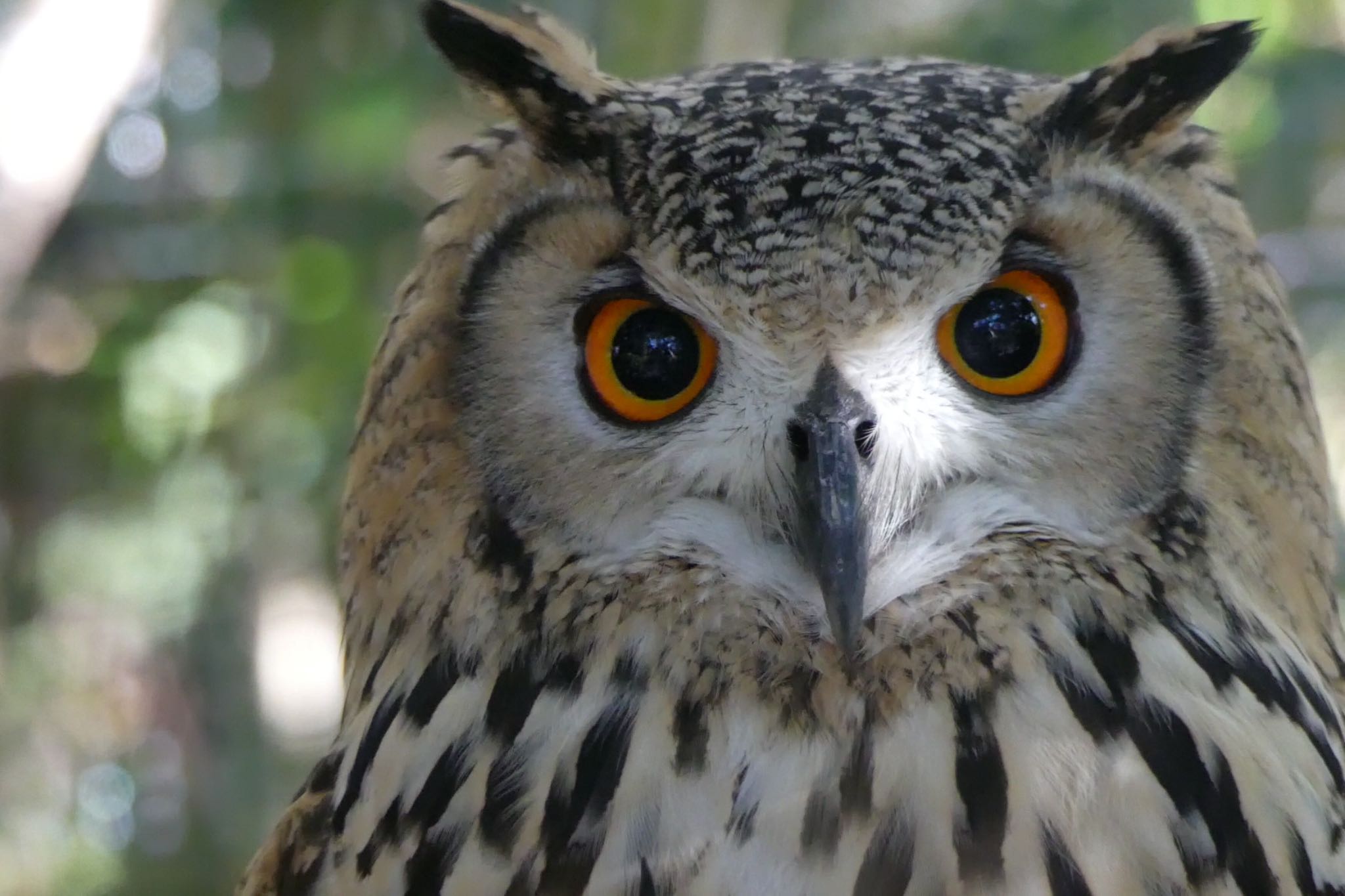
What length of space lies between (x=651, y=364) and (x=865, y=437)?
18 cm

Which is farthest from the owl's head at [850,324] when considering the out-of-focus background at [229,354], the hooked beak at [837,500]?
the out-of-focus background at [229,354]

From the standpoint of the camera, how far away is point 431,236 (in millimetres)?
1350

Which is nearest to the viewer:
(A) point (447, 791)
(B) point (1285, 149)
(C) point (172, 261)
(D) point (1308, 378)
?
(A) point (447, 791)

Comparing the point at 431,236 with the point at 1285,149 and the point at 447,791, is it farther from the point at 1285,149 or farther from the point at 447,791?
the point at 1285,149

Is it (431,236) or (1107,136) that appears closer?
(1107,136)

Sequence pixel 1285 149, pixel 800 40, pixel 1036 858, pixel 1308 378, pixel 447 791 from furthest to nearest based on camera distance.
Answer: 1. pixel 800 40
2. pixel 1285 149
3. pixel 1308 378
4. pixel 447 791
5. pixel 1036 858

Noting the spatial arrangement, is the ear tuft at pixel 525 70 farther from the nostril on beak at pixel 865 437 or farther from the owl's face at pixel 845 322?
the nostril on beak at pixel 865 437

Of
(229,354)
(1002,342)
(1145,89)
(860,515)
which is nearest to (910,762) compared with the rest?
(860,515)

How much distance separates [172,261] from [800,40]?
1.89 m

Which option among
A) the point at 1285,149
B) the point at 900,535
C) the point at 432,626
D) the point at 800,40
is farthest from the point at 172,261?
the point at 900,535

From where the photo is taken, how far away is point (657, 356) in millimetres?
1117

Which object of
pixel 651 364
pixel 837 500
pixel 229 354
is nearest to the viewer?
pixel 837 500

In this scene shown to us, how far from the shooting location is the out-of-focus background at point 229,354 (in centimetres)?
364

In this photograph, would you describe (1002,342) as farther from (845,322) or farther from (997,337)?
(845,322)
